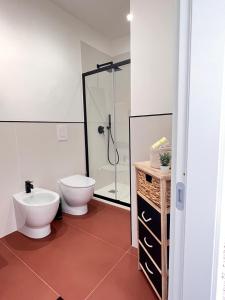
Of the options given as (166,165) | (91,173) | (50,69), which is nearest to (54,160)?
(91,173)

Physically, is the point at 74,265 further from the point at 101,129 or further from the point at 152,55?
the point at 101,129

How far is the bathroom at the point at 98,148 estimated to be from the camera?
0.53 meters

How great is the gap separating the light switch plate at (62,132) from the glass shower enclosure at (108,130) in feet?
1.31

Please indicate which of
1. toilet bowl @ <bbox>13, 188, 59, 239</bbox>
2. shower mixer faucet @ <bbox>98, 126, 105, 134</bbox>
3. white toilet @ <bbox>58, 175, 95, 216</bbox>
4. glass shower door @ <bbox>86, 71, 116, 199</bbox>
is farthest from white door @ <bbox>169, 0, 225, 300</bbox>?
shower mixer faucet @ <bbox>98, 126, 105, 134</bbox>

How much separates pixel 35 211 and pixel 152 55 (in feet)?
5.73

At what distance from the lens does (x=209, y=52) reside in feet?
1.47

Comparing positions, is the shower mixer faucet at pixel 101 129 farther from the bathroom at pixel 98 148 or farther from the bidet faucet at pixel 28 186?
the bidet faucet at pixel 28 186

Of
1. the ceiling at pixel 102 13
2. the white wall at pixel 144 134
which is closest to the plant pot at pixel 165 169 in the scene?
the white wall at pixel 144 134

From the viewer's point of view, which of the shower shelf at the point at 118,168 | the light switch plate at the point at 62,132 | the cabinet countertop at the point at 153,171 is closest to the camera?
the cabinet countertop at the point at 153,171

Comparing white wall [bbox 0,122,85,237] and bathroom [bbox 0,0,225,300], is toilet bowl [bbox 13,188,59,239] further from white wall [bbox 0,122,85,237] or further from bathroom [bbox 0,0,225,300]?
white wall [bbox 0,122,85,237]

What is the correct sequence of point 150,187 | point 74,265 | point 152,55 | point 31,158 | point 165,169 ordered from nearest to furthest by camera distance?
point 165,169
point 150,187
point 152,55
point 74,265
point 31,158

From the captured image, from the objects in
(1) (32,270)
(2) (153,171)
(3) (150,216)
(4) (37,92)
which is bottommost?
(1) (32,270)

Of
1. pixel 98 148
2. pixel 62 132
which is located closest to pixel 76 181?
pixel 62 132

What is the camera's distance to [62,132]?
2467 mm
